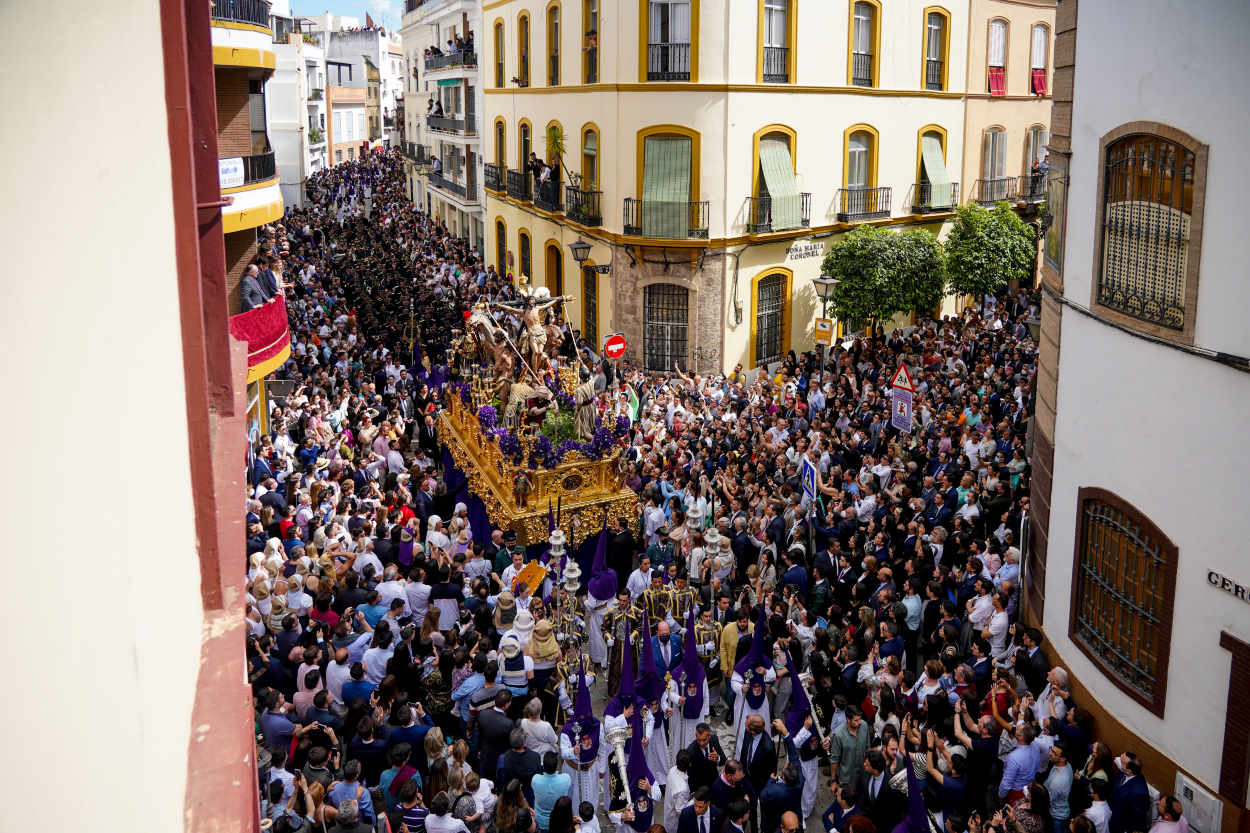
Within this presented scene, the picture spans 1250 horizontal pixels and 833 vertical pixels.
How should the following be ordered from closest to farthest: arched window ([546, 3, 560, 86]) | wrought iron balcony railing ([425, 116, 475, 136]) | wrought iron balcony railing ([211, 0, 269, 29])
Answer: wrought iron balcony railing ([211, 0, 269, 29]) → arched window ([546, 3, 560, 86]) → wrought iron balcony railing ([425, 116, 475, 136])

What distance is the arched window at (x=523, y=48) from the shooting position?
33656mm

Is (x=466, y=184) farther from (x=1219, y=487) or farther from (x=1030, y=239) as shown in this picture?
(x=1219, y=487)

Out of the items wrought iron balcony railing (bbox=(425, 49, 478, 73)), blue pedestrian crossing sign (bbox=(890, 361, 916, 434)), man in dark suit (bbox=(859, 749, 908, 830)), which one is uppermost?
wrought iron balcony railing (bbox=(425, 49, 478, 73))

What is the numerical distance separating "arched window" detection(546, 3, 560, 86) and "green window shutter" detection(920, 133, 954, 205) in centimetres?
1099

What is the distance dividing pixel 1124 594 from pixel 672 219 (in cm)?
1722

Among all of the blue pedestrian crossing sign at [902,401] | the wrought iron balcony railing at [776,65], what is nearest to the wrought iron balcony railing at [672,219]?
the wrought iron balcony railing at [776,65]

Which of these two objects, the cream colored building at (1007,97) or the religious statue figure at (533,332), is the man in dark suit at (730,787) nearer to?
the religious statue figure at (533,332)

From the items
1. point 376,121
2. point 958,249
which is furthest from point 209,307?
point 376,121

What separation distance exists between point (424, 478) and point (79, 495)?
576 inches

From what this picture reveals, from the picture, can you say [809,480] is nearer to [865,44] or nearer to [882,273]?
[882,273]

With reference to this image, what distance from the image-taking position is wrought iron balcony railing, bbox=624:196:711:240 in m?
25.6

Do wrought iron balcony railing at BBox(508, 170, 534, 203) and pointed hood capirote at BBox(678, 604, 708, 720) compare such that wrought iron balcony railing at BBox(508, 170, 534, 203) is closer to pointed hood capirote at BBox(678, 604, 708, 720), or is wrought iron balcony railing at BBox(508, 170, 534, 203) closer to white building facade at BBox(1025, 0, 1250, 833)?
white building facade at BBox(1025, 0, 1250, 833)

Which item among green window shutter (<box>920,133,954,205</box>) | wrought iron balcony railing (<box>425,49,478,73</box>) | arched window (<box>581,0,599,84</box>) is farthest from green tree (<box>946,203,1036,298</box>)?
wrought iron balcony railing (<box>425,49,478,73</box>)

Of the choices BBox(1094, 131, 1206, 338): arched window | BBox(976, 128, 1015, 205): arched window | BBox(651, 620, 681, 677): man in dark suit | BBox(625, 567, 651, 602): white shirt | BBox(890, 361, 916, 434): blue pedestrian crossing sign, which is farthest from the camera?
BBox(976, 128, 1015, 205): arched window
